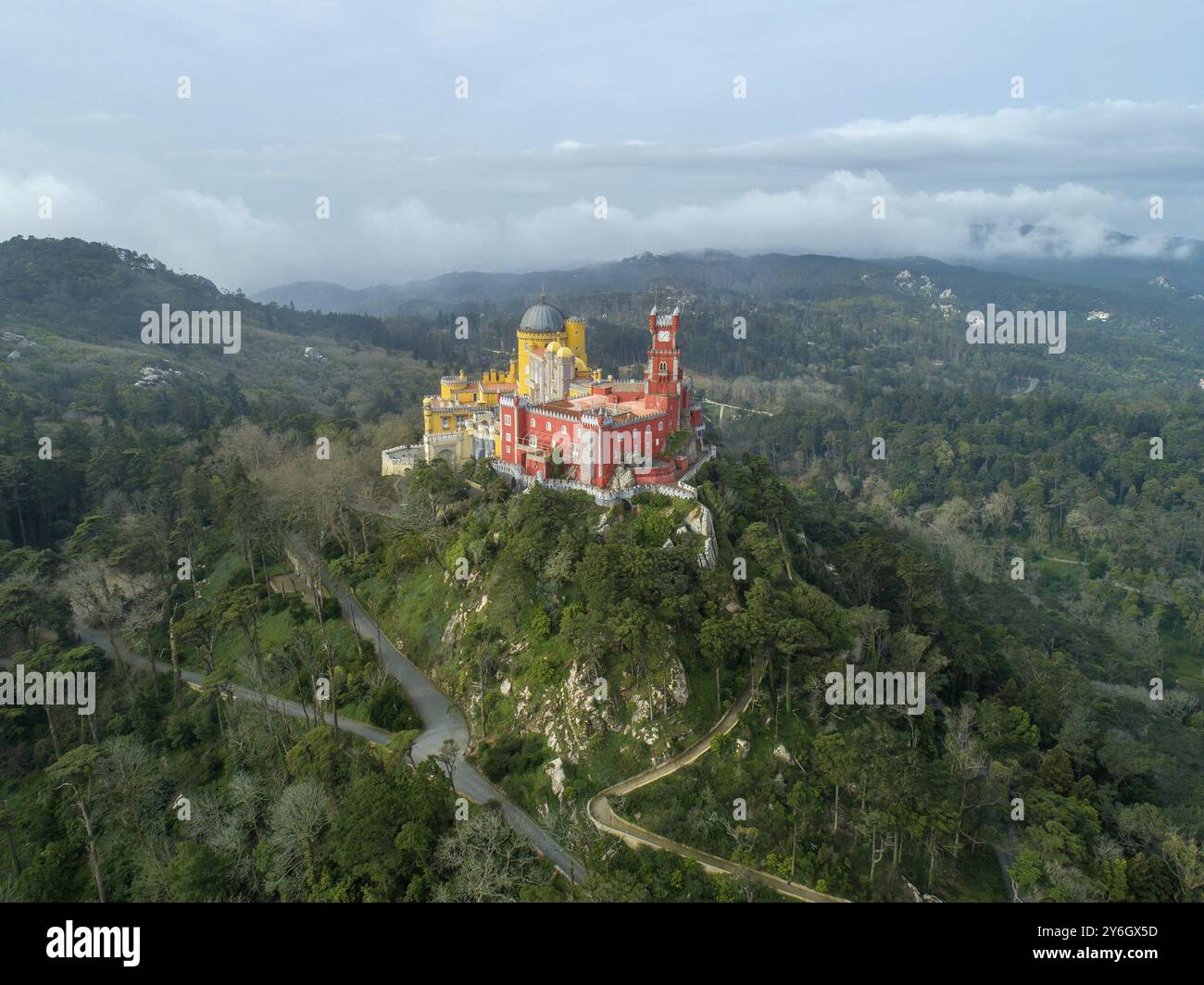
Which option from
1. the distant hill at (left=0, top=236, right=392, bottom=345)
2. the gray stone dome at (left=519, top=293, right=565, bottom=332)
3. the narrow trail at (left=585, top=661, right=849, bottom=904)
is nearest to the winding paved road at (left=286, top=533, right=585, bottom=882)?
the narrow trail at (left=585, top=661, right=849, bottom=904)

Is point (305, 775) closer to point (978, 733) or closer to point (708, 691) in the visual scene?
point (708, 691)

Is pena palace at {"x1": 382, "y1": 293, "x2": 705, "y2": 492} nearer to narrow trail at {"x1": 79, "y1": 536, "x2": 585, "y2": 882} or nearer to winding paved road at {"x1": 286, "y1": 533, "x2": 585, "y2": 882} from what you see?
winding paved road at {"x1": 286, "y1": 533, "x2": 585, "y2": 882}

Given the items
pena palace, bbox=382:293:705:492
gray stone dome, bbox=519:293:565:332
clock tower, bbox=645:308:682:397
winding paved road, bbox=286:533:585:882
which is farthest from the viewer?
gray stone dome, bbox=519:293:565:332

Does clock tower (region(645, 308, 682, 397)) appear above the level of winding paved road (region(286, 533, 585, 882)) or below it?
above

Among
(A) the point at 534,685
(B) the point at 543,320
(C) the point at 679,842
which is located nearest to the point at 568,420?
(B) the point at 543,320

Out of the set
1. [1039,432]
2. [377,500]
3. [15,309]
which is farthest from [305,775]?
[15,309]
